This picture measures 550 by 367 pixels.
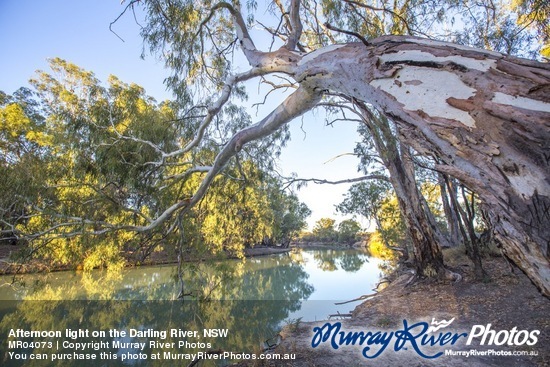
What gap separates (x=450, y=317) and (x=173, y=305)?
5.10 metres

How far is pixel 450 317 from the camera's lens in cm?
298

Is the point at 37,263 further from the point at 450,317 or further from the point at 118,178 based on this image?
the point at 450,317

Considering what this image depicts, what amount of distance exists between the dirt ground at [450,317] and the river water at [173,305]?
106 cm

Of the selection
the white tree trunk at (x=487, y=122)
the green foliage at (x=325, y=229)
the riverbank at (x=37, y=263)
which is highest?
the green foliage at (x=325, y=229)

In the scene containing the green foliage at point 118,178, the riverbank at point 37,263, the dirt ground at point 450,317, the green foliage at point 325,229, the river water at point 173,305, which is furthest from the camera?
the green foliage at point 325,229

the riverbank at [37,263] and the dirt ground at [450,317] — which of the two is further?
the riverbank at [37,263]

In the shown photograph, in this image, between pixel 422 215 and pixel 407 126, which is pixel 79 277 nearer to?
pixel 422 215

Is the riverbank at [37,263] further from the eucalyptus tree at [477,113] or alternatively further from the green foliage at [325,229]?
the green foliage at [325,229]

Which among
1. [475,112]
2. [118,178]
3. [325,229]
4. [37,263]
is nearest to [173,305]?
[118,178]

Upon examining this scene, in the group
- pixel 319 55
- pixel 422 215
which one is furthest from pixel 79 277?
pixel 319 55

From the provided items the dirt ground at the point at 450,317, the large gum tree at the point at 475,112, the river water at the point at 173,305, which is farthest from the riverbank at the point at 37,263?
the large gum tree at the point at 475,112

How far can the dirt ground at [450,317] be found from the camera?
6.72ft

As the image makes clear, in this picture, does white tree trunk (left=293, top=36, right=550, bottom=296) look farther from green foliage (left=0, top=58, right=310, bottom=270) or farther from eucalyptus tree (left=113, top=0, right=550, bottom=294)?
green foliage (left=0, top=58, right=310, bottom=270)

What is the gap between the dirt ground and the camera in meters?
2.05
